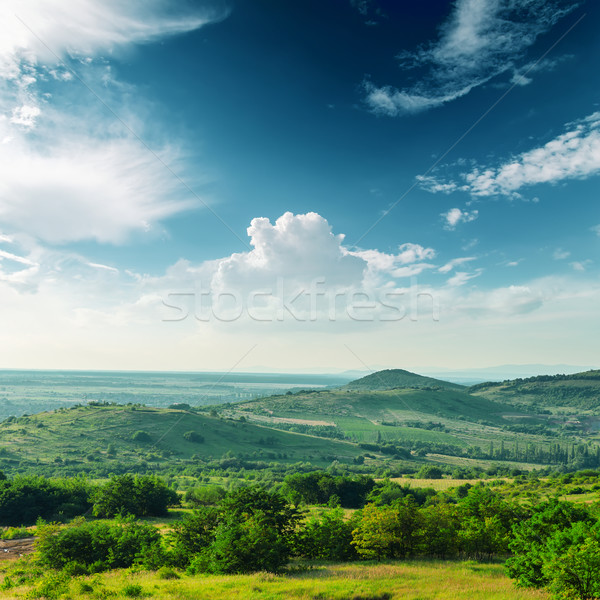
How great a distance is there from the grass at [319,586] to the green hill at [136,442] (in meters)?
110

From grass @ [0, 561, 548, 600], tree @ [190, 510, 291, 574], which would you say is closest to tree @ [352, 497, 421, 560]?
grass @ [0, 561, 548, 600]

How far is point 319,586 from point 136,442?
152349mm

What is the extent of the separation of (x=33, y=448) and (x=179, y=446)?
47855 mm

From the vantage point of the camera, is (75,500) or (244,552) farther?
(75,500)

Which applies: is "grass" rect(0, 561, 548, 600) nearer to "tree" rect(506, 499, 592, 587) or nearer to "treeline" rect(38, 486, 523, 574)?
"tree" rect(506, 499, 592, 587)

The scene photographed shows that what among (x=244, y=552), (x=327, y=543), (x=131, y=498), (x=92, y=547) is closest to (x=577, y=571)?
(x=244, y=552)

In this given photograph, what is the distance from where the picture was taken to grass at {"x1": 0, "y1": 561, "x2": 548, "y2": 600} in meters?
20.0

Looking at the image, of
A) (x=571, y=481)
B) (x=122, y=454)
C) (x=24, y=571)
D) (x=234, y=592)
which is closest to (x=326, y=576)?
(x=234, y=592)

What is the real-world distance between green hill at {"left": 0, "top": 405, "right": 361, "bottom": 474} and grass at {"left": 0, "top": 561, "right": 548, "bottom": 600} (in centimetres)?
11007

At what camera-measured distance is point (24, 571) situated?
2942cm

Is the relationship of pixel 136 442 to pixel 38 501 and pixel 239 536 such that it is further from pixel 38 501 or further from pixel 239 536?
pixel 239 536

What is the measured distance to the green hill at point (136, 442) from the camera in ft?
422

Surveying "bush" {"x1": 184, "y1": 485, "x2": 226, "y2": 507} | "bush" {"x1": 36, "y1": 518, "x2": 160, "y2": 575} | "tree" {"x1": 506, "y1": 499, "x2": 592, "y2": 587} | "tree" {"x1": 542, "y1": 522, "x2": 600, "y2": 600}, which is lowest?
"bush" {"x1": 184, "y1": 485, "x2": 226, "y2": 507}

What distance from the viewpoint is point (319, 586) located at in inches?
854
